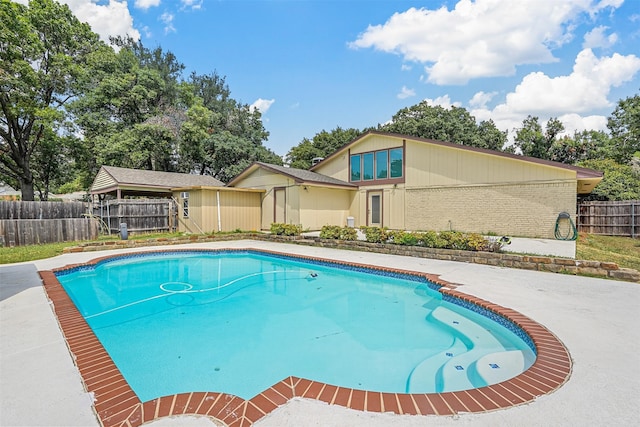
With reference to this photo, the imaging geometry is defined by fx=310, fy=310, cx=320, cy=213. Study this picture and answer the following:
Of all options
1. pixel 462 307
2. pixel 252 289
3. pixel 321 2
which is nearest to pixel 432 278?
pixel 462 307

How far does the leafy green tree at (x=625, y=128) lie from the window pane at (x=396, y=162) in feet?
66.5

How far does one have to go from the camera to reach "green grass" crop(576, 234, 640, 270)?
24.9 feet

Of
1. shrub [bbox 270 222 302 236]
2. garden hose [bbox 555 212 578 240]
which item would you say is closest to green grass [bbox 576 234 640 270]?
garden hose [bbox 555 212 578 240]

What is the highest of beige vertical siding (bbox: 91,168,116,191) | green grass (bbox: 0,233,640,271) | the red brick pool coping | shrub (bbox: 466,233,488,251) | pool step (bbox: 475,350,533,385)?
beige vertical siding (bbox: 91,168,116,191)

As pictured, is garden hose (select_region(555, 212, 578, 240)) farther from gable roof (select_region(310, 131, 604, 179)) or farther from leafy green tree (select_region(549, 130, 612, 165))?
leafy green tree (select_region(549, 130, 612, 165))

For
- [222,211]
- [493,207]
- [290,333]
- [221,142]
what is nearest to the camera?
[290,333]

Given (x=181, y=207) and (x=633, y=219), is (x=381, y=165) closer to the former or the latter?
(x=181, y=207)

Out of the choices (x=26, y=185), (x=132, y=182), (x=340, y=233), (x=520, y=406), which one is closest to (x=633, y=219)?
(x=340, y=233)

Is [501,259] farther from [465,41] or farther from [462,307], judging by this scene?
[465,41]

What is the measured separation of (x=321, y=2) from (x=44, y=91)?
70.1 feet

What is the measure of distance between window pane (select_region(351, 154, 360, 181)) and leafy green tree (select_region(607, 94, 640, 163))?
71.0 ft

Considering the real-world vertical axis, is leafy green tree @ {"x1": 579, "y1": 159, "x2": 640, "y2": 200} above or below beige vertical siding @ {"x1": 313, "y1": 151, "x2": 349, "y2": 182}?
below

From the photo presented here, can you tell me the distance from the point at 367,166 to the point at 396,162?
168cm

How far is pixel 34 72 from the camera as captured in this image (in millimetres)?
19078
